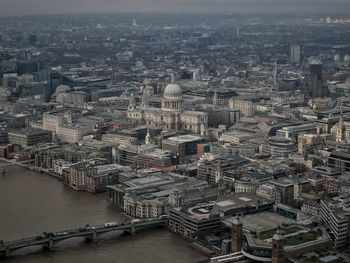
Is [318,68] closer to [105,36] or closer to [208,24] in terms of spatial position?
[105,36]

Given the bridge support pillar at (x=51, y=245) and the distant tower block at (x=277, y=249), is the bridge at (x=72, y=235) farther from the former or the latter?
the distant tower block at (x=277, y=249)

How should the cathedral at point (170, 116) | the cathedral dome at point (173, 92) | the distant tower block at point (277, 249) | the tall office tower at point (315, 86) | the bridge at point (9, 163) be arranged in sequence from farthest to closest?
the tall office tower at point (315, 86) < the cathedral dome at point (173, 92) < the cathedral at point (170, 116) < the bridge at point (9, 163) < the distant tower block at point (277, 249)

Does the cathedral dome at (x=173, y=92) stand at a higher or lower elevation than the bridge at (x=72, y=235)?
higher

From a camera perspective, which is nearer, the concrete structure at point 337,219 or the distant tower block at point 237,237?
the distant tower block at point 237,237

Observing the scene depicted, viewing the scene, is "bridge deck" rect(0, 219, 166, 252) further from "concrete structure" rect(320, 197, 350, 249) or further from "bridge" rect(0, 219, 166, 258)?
"concrete structure" rect(320, 197, 350, 249)

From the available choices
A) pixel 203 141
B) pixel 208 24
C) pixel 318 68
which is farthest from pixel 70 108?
pixel 208 24

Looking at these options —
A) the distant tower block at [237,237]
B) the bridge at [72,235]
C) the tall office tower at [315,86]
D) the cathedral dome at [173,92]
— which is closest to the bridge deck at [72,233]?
the bridge at [72,235]

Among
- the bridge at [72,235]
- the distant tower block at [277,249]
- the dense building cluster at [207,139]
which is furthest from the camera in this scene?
the dense building cluster at [207,139]
